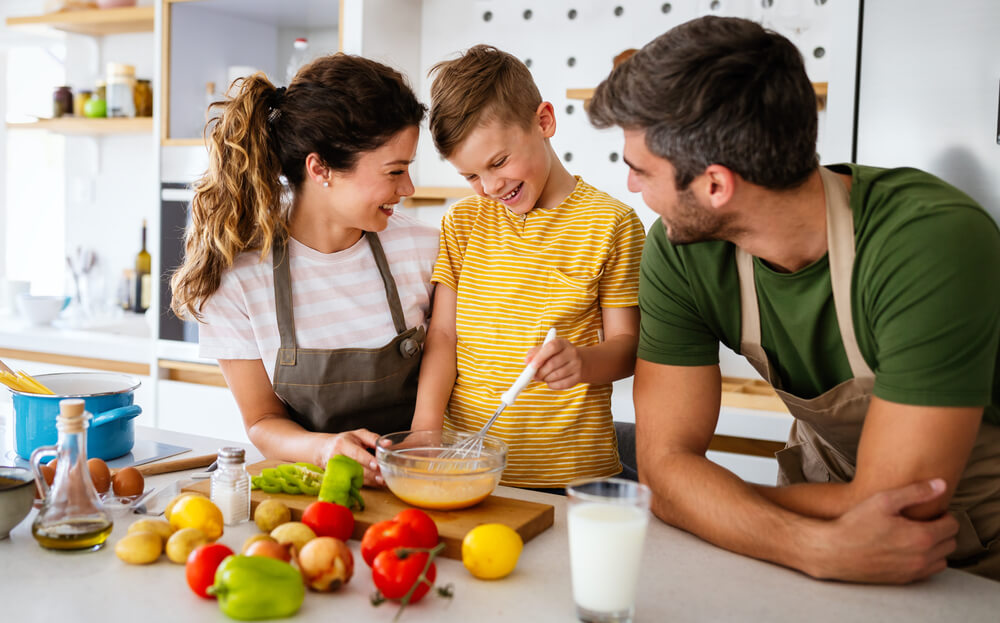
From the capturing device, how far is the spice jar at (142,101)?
382cm

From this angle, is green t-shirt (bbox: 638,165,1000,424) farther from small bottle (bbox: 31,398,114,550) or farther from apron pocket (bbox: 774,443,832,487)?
small bottle (bbox: 31,398,114,550)

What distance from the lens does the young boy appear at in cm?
162

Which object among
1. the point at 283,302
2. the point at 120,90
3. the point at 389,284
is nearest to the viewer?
the point at 283,302

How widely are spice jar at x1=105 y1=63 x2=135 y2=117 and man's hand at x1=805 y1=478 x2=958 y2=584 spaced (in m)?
3.54

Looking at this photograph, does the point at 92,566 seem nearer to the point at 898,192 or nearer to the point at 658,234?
the point at 658,234

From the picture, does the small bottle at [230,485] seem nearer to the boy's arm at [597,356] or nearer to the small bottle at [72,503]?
the small bottle at [72,503]

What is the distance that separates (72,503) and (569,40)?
2595 millimetres

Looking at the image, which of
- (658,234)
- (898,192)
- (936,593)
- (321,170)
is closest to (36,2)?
(321,170)

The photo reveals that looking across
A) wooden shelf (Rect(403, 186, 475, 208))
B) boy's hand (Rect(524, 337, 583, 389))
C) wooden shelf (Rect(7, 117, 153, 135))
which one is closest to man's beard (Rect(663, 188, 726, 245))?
boy's hand (Rect(524, 337, 583, 389))

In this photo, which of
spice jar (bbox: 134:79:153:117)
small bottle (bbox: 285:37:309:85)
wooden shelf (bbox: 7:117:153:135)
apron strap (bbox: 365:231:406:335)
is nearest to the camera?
apron strap (bbox: 365:231:406:335)

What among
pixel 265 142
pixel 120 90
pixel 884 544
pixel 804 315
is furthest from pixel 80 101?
pixel 884 544

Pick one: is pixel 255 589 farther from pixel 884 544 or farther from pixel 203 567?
pixel 884 544

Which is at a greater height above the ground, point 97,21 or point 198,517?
point 97,21

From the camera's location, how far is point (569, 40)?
3.24 metres
